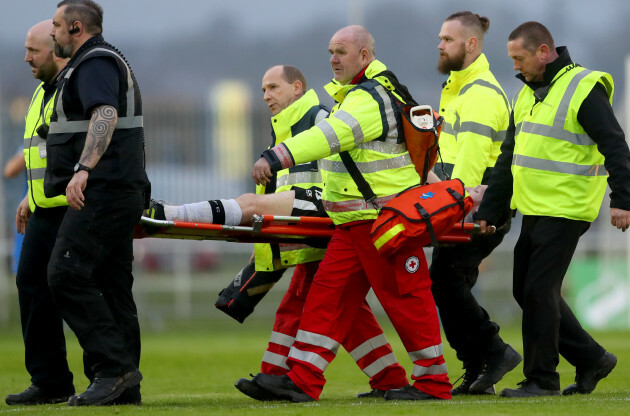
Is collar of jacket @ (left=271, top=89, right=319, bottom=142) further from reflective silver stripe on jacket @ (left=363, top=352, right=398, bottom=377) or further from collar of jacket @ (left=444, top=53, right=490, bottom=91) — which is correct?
reflective silver stripe on jacket @ (left=363, top=352, right=398, bottom=377)

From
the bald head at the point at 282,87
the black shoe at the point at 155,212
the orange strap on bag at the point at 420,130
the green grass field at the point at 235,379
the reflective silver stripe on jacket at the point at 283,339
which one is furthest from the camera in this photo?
the bald head at the point at 282,87

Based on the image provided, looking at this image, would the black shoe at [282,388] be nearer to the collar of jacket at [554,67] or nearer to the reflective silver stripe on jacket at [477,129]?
the reflective silver stripe on jacket at [477,129]

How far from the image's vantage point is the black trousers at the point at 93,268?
6.73 metres

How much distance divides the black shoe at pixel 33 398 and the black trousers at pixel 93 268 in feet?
2.54

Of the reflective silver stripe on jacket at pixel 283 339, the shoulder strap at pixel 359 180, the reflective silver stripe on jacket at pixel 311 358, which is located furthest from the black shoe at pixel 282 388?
the shoulder strap at pixel 359 180

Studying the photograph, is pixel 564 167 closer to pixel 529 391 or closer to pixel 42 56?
pixel 529 391

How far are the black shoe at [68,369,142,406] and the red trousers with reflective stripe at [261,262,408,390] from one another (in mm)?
1128

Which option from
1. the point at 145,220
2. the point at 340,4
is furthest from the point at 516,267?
the point at 340,4

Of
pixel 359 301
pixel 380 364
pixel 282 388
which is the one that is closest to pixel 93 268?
pixel 282 388

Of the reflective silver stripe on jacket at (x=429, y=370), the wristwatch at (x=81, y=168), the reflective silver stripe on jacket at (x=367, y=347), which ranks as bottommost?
the reflective silver stripe on jacket at (x=429, y=370)

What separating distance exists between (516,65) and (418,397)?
210 centimetres

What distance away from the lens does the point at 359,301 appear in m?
7.20

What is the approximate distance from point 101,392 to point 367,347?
1760mm

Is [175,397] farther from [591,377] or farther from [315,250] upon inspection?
[591,377]
